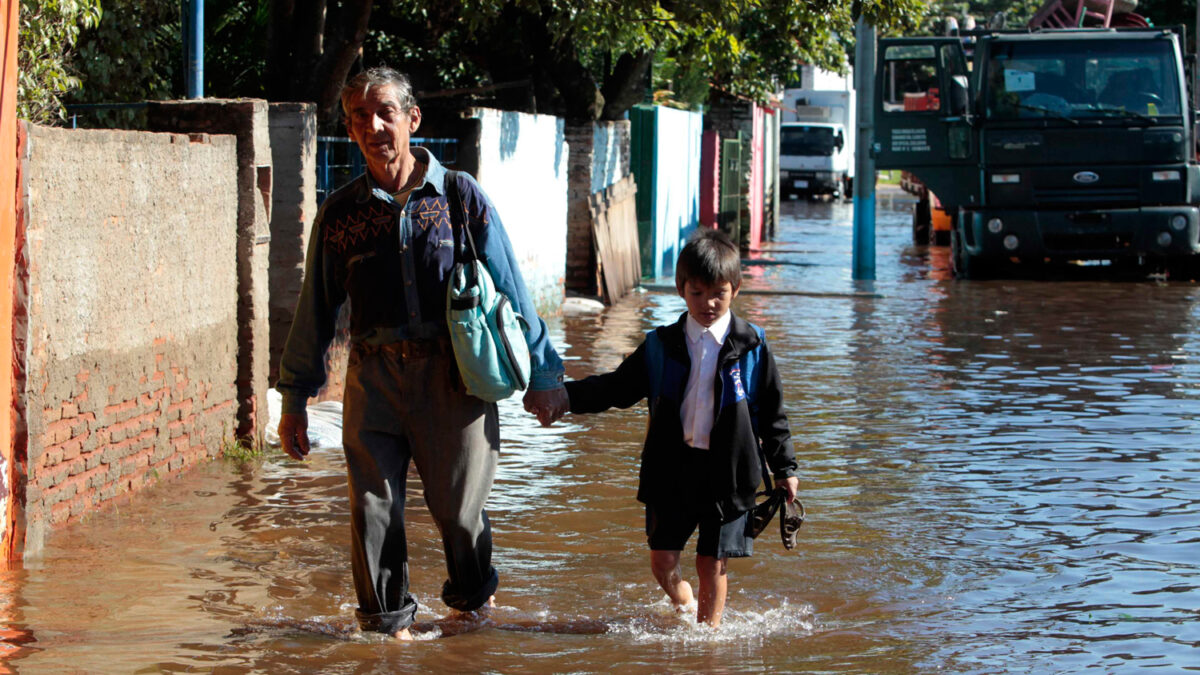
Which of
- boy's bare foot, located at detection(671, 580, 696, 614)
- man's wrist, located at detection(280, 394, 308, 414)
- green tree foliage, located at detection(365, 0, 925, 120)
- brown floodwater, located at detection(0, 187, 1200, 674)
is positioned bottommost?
brown floodwater, located at detection(0, 187, 1200, 674)

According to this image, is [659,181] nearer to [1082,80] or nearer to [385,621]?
[1082,80]

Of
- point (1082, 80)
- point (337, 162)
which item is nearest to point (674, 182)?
point (1082, 80)

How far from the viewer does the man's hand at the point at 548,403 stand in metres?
4.88

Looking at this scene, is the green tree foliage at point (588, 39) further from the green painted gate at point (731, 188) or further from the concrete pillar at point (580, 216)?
the green painted gate at point (731, 188)

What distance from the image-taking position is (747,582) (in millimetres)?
5953

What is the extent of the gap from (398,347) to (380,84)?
0.80 meters

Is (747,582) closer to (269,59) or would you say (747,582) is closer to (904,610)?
(904,610)

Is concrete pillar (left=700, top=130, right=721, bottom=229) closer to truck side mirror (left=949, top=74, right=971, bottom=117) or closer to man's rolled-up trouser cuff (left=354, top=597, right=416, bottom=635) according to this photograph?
truck side mirror (left=949, top=74, right=971, bottom=117)

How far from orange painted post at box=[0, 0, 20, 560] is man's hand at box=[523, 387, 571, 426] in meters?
2.12

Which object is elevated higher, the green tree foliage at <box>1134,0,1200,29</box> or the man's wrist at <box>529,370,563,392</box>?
the green tree foliage at <box>1134,0,1200,29</box>

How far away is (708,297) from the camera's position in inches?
189

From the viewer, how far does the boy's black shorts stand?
4.89m

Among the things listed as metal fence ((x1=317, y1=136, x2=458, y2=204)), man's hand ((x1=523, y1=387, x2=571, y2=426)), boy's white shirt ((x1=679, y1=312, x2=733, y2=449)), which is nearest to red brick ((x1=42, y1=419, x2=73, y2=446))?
man's hand ((x1=523, y1=387, x2=571, y2=426))

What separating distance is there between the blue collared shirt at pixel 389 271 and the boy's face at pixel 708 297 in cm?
49
